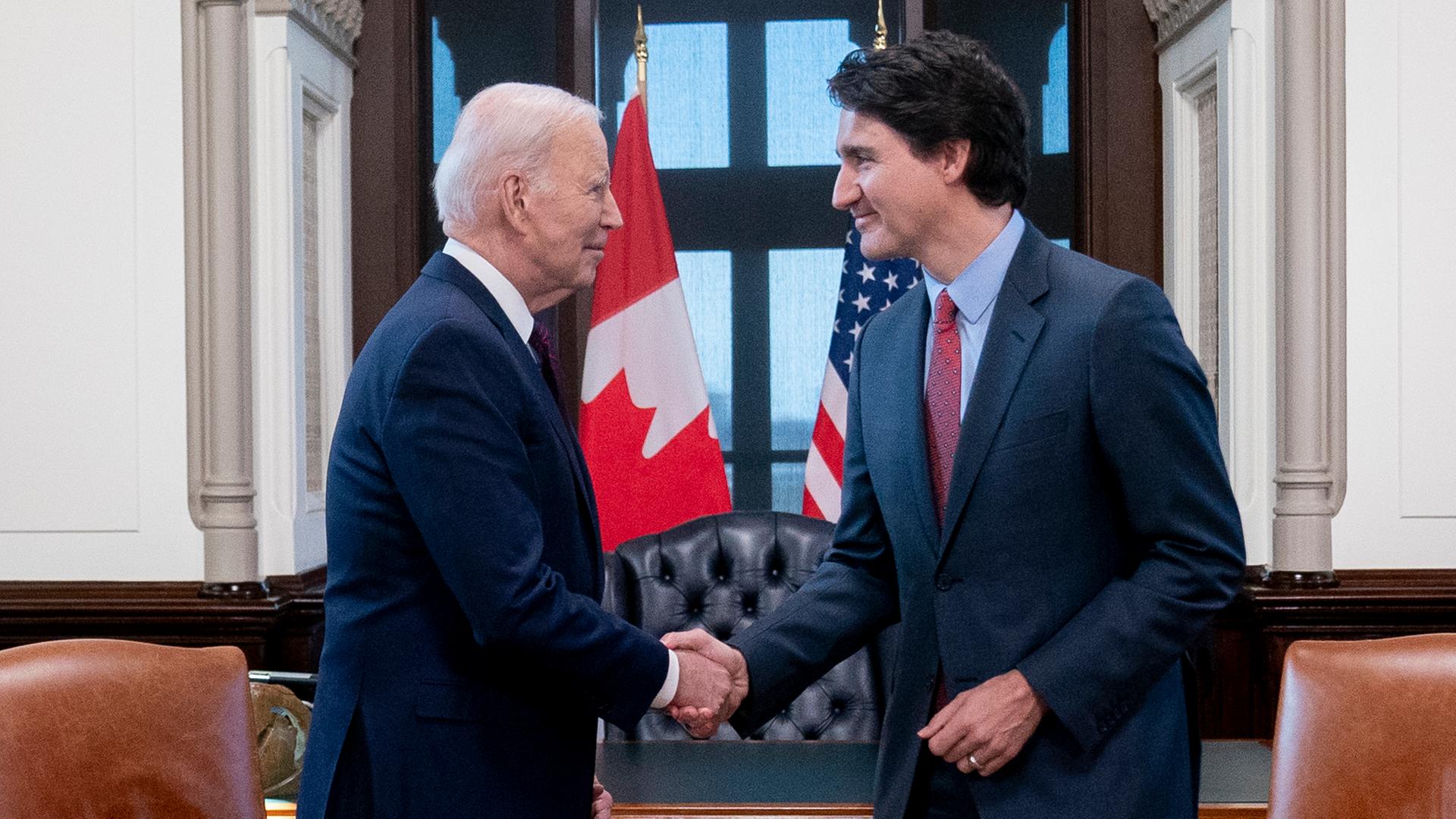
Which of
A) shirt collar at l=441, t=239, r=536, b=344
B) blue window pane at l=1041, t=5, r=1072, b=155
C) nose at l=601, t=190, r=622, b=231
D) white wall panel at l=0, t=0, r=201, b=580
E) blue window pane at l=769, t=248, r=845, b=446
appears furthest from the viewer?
blue window pane at l=769, t=248, r=845, b=446

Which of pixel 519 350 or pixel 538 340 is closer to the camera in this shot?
pixel 519 350

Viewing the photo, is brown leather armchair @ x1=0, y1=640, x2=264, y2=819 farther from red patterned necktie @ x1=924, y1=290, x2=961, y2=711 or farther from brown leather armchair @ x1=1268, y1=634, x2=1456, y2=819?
brown leather armchair @ x1=1268, y1=634, x2=1456, y2=819

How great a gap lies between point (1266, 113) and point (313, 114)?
2.63 m

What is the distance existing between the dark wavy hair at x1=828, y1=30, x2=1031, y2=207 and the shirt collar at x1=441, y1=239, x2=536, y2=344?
0.53 metres

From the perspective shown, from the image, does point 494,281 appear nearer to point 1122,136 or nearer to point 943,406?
point 943,406

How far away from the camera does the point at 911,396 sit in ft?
5.69

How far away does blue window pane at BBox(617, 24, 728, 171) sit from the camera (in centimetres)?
453

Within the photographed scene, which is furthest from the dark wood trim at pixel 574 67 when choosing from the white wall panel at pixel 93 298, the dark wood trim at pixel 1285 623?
the dark wood trim at pixel 1285 623

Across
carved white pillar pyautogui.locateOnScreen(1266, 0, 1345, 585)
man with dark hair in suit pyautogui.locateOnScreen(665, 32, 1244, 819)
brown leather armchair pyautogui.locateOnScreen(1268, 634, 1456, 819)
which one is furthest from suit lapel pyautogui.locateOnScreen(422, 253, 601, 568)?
carved white pillar pyautogui.locateOnScreen(1266, 0, 1345, 585)

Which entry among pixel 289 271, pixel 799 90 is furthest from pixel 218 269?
pixel 799 90

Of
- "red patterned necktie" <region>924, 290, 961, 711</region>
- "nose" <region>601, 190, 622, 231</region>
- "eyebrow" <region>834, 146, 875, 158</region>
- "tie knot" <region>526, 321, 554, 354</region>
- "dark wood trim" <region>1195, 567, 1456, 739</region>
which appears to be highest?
Result: "eyebrow" <region>834, 146, 875, 158</region>

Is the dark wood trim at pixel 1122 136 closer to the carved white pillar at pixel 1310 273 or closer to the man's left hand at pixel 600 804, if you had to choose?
the carved white pillar at pixel 1310 273

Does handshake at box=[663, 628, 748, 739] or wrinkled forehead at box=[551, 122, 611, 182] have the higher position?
wrinkled forehead at box=[551, 122, 611, 182]

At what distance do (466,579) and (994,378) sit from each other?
2.14 ft
